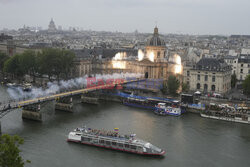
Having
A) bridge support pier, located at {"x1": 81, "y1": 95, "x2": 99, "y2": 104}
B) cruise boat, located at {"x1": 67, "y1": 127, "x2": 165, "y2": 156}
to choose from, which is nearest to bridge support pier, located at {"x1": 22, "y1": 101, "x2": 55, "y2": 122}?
cruise boat, located at {"x1": 67, "y1": 127, "x2": 165, "y2": 156}

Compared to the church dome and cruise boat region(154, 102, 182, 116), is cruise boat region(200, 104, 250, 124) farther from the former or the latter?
the church dome

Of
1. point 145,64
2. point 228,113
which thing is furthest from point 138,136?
point 145,64

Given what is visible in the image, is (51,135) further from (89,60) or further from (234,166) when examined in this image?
(89,60)

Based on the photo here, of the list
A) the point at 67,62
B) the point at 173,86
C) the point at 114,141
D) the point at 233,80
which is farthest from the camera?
the point at 67,62

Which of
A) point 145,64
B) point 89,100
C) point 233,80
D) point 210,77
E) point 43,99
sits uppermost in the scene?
point 145,64

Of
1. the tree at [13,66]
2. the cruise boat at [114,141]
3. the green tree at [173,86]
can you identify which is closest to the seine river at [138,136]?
the cruise boat at [114,141]

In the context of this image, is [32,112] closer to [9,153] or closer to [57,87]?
[57,87]
